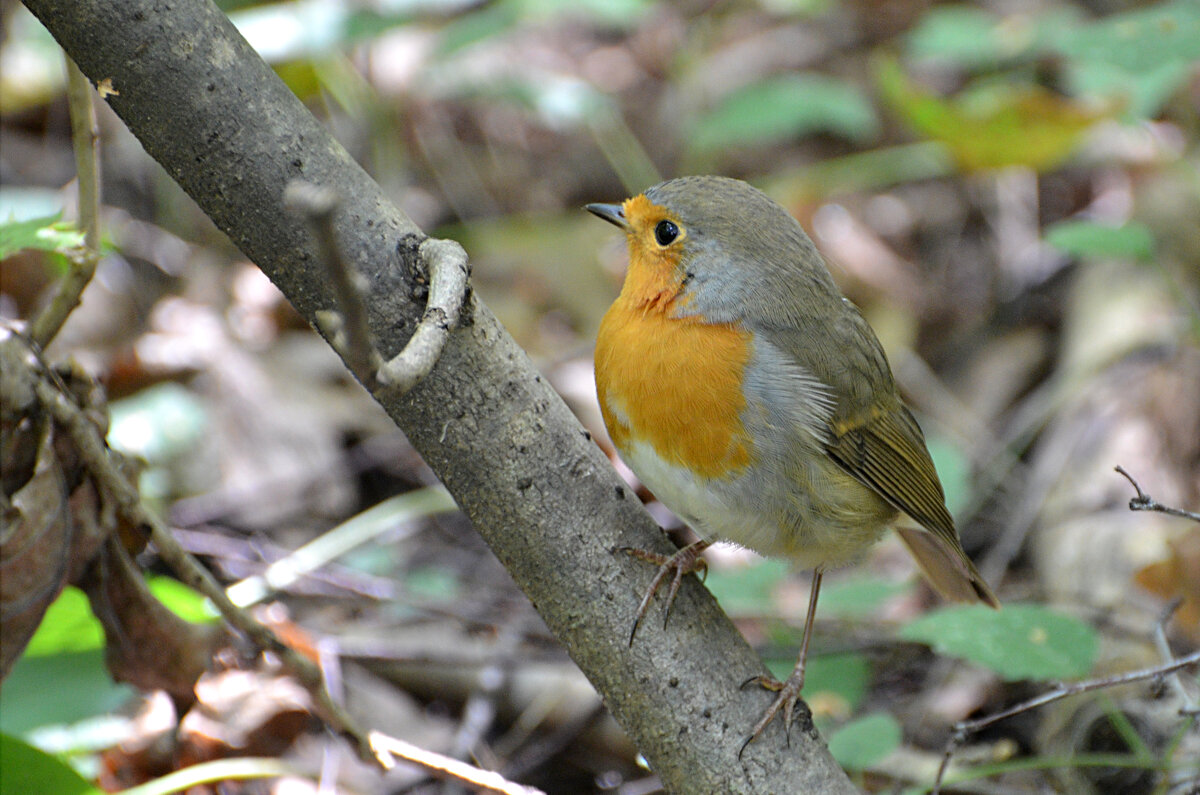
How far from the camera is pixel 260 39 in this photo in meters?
4.96

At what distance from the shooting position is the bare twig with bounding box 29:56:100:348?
78.1 inches

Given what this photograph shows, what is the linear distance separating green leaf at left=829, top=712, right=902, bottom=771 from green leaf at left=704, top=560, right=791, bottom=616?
539mm

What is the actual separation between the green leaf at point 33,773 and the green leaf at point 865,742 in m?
1.61

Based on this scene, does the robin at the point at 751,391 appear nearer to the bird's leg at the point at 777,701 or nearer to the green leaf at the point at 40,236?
the bird's leg at the point at 777,701

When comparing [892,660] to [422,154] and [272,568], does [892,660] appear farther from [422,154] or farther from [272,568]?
[422,154]

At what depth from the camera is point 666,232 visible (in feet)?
8.51

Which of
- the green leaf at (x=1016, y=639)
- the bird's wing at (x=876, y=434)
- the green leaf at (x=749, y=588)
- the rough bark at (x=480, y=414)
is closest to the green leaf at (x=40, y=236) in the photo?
the rough bark at (x=480, y=414)

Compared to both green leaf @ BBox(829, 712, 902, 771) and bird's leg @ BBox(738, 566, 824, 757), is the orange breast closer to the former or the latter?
bird's leg @ BBox(738, 566, 824, 757)

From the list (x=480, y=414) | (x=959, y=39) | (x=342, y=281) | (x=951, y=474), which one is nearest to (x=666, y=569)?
(x=480, y=414)

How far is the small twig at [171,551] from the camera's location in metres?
2.01

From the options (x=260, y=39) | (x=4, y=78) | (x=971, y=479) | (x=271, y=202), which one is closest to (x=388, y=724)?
(x=271, y=202)

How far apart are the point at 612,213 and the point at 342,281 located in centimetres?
177

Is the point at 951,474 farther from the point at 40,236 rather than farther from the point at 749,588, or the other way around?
the point at 40,236

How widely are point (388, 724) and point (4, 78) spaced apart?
4.31 metres
